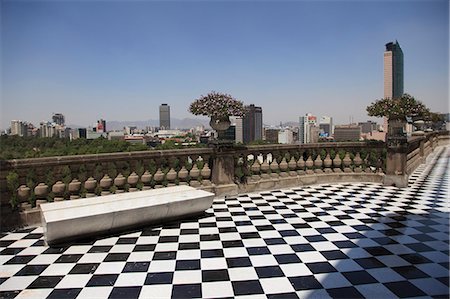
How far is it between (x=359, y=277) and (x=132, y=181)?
434 cm

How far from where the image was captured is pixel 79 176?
18.7ft

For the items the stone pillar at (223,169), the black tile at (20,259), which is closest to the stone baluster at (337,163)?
the stone pillar at (223,169)

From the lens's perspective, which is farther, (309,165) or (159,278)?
(309,165)

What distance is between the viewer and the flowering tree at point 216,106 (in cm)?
716

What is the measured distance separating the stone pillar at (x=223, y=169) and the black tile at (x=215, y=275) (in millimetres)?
3733

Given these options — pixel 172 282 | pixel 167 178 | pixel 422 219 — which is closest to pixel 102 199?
pixel 167 178

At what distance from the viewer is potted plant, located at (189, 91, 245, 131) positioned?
716cm

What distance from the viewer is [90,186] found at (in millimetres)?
5672

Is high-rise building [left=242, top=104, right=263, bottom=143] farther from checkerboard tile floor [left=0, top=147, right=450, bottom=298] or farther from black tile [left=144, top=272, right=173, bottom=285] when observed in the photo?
black tile [left=144, top=272, right=173, bottom=285]

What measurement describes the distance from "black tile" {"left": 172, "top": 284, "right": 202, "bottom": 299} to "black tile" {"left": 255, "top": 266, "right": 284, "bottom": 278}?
0.71m

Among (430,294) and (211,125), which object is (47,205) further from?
(430,294)

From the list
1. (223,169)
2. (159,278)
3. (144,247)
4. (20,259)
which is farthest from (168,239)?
(223,169)

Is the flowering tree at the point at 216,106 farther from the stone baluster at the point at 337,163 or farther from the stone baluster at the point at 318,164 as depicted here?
the stone baluster at the point at 337,163

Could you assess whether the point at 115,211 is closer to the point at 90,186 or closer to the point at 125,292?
the point at 90,186
